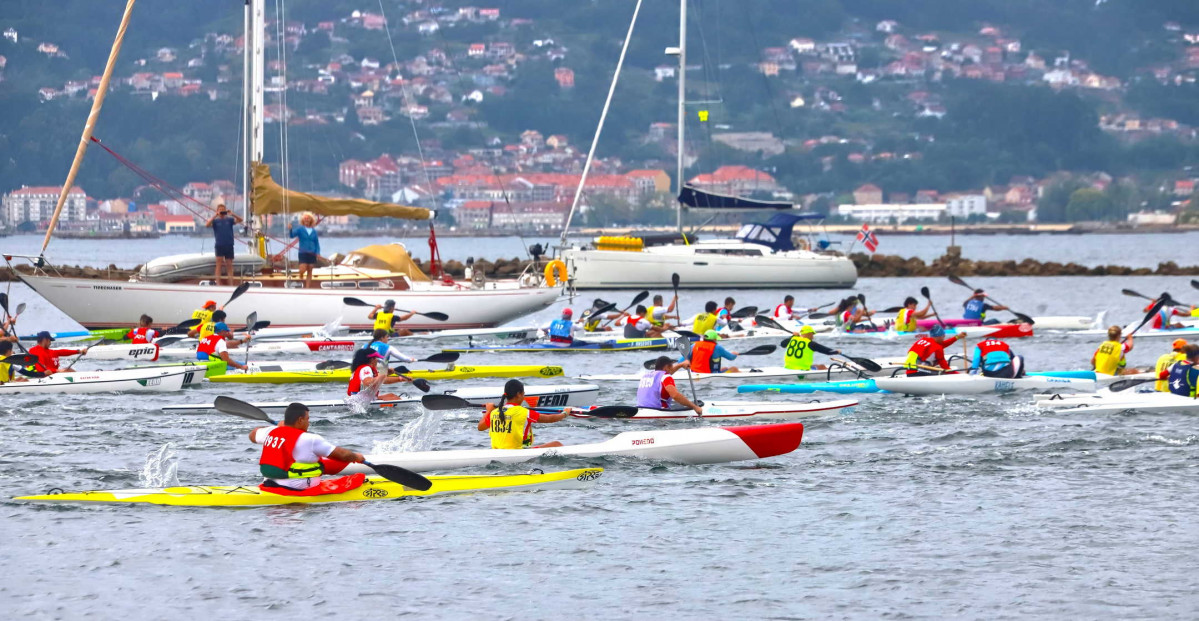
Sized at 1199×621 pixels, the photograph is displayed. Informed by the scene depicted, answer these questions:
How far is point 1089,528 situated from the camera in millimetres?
15812

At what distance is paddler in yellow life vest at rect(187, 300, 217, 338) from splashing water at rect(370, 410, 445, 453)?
26.1 feet

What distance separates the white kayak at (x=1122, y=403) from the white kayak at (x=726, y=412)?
3504mm

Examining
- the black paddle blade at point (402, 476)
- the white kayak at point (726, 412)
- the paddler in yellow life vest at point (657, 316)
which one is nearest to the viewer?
the black paddle blade at point (402, 476)

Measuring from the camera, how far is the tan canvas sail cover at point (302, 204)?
113 ft

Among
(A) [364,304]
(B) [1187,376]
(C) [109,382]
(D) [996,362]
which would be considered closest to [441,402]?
(C) [109,382]

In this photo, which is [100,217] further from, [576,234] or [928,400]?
[928,400]

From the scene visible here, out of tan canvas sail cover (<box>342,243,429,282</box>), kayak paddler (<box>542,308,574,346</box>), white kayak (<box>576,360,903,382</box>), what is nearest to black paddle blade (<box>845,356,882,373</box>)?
white kayak (<box>576,360,903,382</box>)

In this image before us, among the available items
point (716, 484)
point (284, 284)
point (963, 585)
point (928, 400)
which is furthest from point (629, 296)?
point (963, 585)

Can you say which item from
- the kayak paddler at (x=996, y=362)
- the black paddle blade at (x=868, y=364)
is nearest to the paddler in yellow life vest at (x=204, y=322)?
the black paddle blade at (x=868, y=364)

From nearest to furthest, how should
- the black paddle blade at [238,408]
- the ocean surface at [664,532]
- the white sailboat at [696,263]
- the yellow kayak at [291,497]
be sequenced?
the ocean surface at [664,532] → the yellow kayak at [291,497] → the black paddle blade at [238,408] → the white sailboat at [696,263]

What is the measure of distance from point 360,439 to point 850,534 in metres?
7.92

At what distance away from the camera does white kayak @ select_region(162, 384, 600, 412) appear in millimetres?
21875

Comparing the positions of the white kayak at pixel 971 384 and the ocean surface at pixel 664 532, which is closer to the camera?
the ocean surface at pixel 664 532

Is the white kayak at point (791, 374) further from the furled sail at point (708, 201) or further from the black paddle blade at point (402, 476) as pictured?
the furled sail at point (708, 201)
